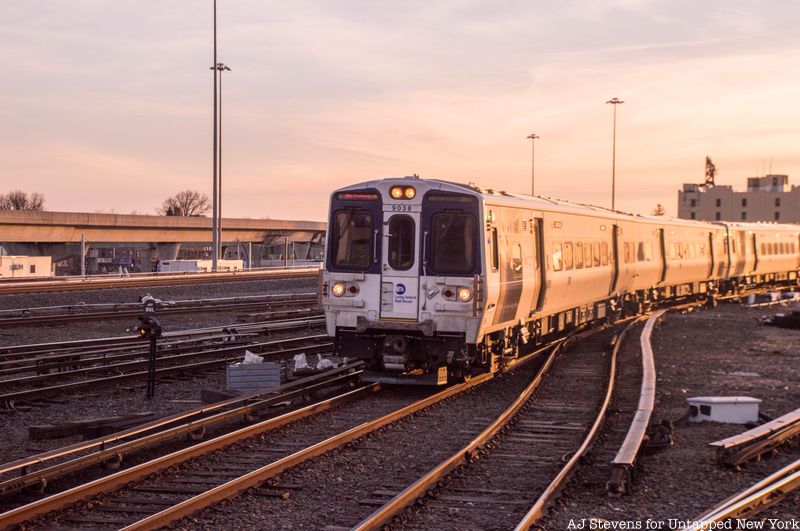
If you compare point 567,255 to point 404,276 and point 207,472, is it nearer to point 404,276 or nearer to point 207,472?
point 404,276

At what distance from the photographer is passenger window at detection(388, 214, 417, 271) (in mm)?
13805

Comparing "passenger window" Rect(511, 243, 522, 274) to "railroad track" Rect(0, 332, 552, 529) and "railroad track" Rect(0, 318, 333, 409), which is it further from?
"railroad track" Rect(0, 318, 333, 409)

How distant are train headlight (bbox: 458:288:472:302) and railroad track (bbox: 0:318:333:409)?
4.78 metres

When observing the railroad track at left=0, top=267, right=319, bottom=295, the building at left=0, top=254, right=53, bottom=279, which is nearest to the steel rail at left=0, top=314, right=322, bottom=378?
the railroad track at left=0, top=267, right=319, bottom=295

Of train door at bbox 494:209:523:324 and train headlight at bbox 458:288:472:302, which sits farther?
train door at bbox 494:209:523:324

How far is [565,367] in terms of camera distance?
17.4 metres

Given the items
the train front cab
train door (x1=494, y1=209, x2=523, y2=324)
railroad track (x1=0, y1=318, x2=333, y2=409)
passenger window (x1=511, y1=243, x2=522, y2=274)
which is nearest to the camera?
railroad track (x1=0, y1=318, x2=333, y2=409)

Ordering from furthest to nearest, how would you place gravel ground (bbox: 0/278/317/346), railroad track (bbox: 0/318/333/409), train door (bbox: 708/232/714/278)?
train door (bbox: 708/232/714/278)
gravel ground (bbox: 0/278/317/346)
railroad track (bbox: 0/318/333/409)

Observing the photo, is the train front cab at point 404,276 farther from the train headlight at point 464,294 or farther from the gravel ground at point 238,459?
the gravel ground at point 238,459

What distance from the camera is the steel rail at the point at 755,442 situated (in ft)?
30.8

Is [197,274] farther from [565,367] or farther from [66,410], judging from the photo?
[66,410]

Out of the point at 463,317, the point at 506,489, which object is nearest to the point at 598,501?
the point at 506,489

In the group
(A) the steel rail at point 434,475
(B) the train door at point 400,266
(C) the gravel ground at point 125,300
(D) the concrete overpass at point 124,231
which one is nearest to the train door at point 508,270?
(B) the train door at point 400,266

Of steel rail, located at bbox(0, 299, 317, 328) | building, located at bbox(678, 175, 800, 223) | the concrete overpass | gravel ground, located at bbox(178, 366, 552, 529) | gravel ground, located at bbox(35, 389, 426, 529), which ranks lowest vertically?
gravel ground, located at bbox(178, 366, 552, 529)
